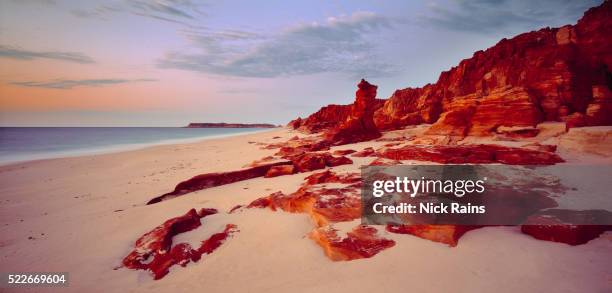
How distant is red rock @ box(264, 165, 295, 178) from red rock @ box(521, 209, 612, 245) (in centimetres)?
871

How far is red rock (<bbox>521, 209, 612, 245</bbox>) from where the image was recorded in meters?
4.69

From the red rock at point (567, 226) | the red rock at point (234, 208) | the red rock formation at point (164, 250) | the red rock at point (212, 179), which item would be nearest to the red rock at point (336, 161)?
the red rock at point (212, 179)

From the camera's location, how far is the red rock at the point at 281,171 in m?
12.3

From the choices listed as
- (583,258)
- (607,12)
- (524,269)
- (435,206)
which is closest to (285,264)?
(435,206)

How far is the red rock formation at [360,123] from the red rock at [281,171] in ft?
37.1

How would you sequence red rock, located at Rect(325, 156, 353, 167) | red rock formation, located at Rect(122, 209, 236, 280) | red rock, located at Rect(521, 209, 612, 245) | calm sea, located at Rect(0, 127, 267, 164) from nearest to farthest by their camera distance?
red rock, located at Rect(521, 209, 612, 245) → red rock formation, located at Rect(122, 209, 236, 280) → red rock, located at Rect(325, 156, 353, 167) → calm sea, located at Rect(0, 127, 267, 164)

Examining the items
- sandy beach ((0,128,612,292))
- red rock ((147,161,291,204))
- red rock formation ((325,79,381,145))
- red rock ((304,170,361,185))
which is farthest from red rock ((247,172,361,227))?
red rock formation ((325,79,381,145))

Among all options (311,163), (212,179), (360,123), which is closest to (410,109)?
(360,123)

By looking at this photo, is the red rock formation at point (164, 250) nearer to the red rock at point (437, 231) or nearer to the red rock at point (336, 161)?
the red rock at point (437, 231)

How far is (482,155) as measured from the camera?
32.8 ft

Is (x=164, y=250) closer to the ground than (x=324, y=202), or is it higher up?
closer to the ground

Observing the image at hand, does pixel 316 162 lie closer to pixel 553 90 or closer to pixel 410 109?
pixel 553 90

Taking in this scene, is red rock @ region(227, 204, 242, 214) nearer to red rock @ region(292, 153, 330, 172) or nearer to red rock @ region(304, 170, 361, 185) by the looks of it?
red rock @ region(304, 170, 361, 185)

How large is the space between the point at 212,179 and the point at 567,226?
37.6ft
